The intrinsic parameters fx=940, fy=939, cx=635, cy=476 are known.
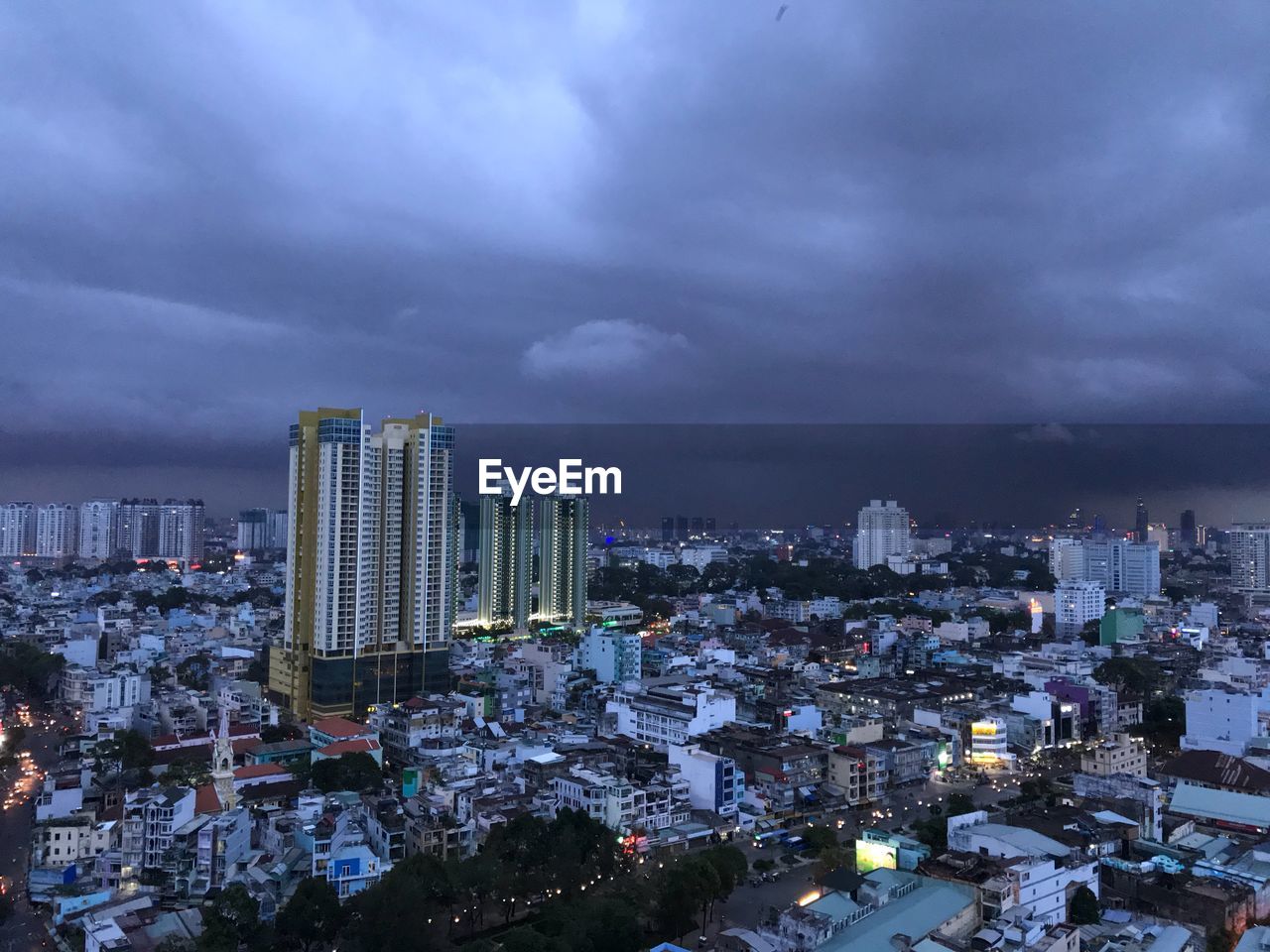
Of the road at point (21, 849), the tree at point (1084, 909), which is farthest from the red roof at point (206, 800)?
the tree at point (1084, 909)

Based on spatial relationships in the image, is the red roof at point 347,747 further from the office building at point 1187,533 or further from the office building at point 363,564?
the office building at point 1187,533

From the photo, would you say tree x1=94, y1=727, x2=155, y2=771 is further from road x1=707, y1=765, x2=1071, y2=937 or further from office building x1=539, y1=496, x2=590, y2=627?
office building x1=539, y1=496, x2=590, y2=627

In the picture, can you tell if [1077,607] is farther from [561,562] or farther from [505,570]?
[505,570]

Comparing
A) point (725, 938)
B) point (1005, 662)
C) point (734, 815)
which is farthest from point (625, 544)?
point (725, 938)

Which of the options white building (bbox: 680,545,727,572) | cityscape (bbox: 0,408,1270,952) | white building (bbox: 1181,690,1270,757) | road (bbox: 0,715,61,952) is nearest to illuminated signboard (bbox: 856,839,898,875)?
cityscape (bbox: 0,408,1270,952)

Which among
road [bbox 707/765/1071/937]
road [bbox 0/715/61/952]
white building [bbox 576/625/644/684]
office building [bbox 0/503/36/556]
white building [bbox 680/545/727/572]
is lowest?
road [bbox 707/765/1071/937]

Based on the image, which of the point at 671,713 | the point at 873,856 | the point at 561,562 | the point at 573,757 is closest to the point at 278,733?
the point at 573,757
